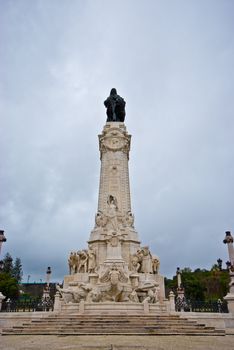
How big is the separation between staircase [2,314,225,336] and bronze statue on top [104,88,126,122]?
833 inches

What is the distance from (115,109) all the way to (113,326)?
23629 millimetres

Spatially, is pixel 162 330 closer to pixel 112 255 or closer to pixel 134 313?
pixel 134 313

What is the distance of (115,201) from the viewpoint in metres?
24.6

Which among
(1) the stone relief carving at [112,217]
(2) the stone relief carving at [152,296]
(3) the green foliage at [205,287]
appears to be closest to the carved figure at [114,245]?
(1) the stone relief carving at [112,217]

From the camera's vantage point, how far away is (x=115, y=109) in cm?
3178

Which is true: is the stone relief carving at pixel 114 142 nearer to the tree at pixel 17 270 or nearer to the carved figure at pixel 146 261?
the carved figure at pixel 146 261

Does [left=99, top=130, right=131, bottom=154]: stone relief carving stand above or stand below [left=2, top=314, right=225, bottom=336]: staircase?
above

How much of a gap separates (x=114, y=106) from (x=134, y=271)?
18408 millimetres

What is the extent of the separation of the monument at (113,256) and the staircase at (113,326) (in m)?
2.50

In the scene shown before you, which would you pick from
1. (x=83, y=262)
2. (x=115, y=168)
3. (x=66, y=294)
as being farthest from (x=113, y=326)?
(x=115, y=168)

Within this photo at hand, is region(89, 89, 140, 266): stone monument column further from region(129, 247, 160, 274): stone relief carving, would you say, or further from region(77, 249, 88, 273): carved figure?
region(77, 249, 88, 273): carved figure

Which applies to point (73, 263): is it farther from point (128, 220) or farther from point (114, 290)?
point (128, 220)

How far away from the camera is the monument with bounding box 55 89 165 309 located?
59.1 feet

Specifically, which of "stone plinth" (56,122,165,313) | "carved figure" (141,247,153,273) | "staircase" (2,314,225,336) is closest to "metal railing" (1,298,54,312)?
"stone plinth" (56,122,165,313)
